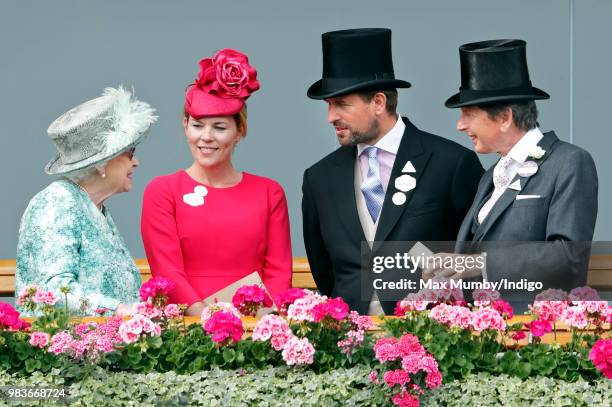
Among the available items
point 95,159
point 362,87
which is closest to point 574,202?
point 362,87

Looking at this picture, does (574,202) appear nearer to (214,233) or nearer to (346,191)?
(346,191)

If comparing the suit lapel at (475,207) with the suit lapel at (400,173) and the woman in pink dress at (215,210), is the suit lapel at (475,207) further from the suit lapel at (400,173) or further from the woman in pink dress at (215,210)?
the woman in pink dress at (215,210)

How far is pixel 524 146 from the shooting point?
5.47 m

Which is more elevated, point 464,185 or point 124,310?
point 464,185

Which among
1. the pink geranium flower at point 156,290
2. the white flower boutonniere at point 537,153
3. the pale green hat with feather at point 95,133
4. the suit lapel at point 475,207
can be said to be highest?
the pale green hat with feather at point 95,133

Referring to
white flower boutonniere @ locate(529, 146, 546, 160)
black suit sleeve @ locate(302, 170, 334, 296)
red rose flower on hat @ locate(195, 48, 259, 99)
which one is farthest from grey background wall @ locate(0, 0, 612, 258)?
white flower boutonniere @ locate(529, 146, 546, 160)

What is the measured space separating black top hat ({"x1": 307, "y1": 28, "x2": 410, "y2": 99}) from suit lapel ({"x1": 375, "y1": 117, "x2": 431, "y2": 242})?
8.5 inches

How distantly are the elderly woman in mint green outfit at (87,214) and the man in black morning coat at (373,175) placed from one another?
695mm

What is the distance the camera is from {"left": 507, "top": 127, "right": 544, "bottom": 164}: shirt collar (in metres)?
5.45

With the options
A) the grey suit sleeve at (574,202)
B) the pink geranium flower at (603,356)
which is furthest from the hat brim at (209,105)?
the pink geranium flower at (603,356)

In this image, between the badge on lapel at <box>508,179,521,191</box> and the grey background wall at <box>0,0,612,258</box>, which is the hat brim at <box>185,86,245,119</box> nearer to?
the badge on lapel at <box>508,179,521,191</box>

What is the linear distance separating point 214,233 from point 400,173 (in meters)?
0.70

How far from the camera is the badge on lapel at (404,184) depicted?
570 centimetres

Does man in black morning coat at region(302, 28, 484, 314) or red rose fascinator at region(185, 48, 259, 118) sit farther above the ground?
red rose fascinator at region(185, 48, 259, 118)
